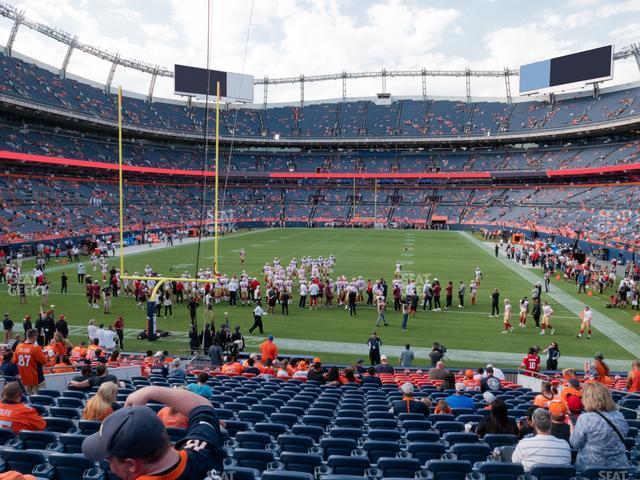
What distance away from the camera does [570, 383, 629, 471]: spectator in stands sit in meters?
4.15

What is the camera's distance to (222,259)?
33344mm

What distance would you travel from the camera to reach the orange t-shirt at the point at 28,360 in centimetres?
802

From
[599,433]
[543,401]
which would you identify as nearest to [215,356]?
[543,401]

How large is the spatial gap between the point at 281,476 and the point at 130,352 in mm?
12727

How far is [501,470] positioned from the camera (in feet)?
13.7

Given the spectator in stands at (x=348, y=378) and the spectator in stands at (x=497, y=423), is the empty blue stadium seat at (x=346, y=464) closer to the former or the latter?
the spectator in stands at (x=497, y=423)

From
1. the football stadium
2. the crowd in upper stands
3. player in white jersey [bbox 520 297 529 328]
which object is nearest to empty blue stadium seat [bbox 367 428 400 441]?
the football stadium

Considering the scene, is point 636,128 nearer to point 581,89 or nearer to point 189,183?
point 581,89

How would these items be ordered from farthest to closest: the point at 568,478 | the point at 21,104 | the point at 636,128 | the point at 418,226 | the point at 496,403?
the point at 418,226 → the point at 636,128 → the point at 21,104 → the point at 496,403 → the point at 568,478

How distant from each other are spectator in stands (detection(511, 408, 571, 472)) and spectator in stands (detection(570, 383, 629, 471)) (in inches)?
7.6

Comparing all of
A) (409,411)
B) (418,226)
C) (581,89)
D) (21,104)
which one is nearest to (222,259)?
(409,411)

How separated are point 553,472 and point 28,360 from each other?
316 inches

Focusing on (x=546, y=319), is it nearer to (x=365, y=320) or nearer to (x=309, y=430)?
(x=365, y=320)

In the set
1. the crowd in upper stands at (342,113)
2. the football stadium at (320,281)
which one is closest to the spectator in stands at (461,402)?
the football stadium at (320,281)
